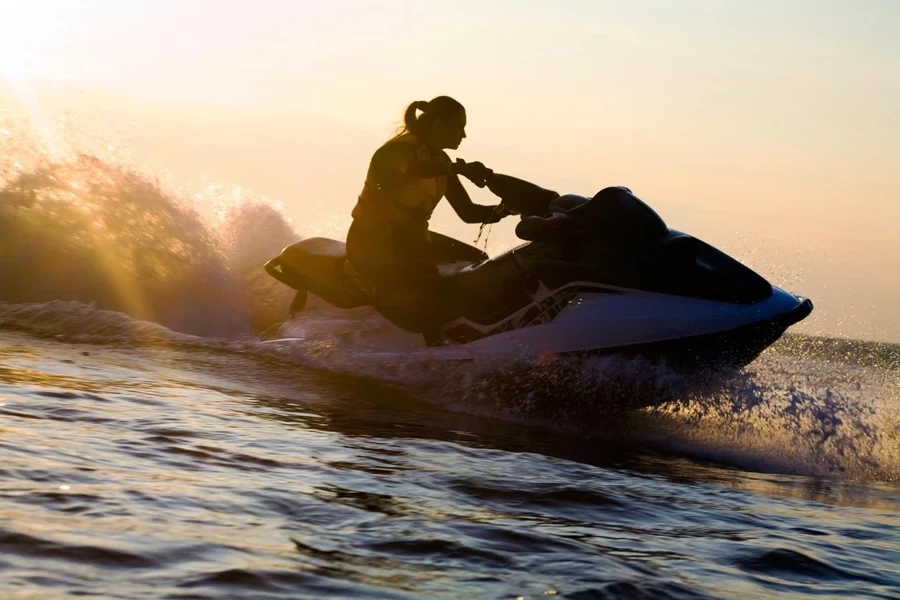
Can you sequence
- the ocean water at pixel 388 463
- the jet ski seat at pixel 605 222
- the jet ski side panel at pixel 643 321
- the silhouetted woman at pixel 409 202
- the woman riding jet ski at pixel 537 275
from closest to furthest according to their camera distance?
the ocean water at pixel 388 463, the jet ski side panel at pixel 643 321, the woman riding jet ski at pixel 537 275, the jet ski seat at pixel 605 222, the silhouetted woman at pixel 409 202

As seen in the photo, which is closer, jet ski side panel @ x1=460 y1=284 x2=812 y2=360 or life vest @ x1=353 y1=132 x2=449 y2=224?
jet ski side panel @ x1=460 y1=284 x2=812 y2=360

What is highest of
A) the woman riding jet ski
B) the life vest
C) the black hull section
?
the life vest

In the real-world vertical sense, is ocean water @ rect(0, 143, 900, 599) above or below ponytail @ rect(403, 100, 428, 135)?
below

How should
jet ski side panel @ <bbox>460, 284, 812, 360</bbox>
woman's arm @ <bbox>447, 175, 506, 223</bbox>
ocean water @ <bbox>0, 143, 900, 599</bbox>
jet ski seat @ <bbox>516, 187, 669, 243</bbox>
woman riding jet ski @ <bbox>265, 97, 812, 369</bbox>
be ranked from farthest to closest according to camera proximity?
woman's arm @ <bbox>447, 175, 506, 223</bbox>
jet ski seat @ <bbox>516, 187, 669, 243</bbox>
woman riding jet ski @ <bbox>265, 97, 812, 369</bbox>
jet ski side panel @ <bbox>460, 284, 812, 360</bbox>
ocean water @ <bbox>0, 143, 900, 599</bbox>

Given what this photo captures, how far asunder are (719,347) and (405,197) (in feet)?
7.33

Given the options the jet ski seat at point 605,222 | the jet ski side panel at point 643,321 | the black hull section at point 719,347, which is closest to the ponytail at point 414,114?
the jet ski seat at point 605,222

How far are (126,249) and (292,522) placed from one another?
297 inches

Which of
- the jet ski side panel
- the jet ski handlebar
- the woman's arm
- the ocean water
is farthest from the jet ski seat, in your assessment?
the woman's arm

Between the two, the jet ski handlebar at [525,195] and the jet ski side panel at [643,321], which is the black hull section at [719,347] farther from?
the jet ski handlebar at [525,195]

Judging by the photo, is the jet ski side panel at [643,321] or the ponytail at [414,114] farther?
the ponytail at [414,114]

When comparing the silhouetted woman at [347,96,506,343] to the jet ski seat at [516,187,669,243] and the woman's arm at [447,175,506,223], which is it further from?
the jet ski seat at [516,187,669,243]

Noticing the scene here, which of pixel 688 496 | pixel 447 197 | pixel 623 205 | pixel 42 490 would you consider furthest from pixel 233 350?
pixel 42 490

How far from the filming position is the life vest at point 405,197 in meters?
6.90

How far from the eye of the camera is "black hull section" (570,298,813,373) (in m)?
5.94
